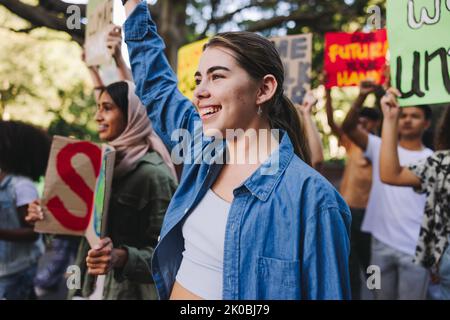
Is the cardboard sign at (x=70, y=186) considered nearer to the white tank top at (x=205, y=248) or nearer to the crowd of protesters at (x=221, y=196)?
the crowd of protesters at (x=221, y=196)

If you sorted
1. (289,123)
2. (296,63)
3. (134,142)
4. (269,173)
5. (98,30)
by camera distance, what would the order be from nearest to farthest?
(269,173) → (289,123) → (134,142) → (98,30) → (296,63)

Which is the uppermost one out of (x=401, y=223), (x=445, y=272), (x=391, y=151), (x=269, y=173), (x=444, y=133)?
(x=444, y=133)

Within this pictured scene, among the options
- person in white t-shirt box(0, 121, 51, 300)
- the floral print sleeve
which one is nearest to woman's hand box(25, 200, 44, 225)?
person in white t-shirt box(0, 121, 51, 300)

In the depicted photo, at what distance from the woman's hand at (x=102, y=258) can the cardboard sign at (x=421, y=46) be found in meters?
1.55

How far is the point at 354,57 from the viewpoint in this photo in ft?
14.5

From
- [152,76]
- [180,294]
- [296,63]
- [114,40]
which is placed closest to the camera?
[180,294]

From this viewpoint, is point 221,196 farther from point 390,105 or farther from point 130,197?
point 390,105

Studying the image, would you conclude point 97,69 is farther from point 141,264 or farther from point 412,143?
point 412,143

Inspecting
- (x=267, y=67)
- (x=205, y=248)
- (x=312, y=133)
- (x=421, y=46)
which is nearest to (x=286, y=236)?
(x=205, y=248)

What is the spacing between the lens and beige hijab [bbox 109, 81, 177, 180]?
2891 millimetres

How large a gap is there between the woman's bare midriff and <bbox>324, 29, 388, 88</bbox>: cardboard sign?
9.47 ft

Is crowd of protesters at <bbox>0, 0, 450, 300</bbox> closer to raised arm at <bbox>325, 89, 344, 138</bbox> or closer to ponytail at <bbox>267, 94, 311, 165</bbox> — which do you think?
ponytail at <bbox>267, 94, 311, 165</bbox>

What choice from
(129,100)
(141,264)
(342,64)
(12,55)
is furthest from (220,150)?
(12,55)

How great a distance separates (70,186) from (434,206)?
194 cm
